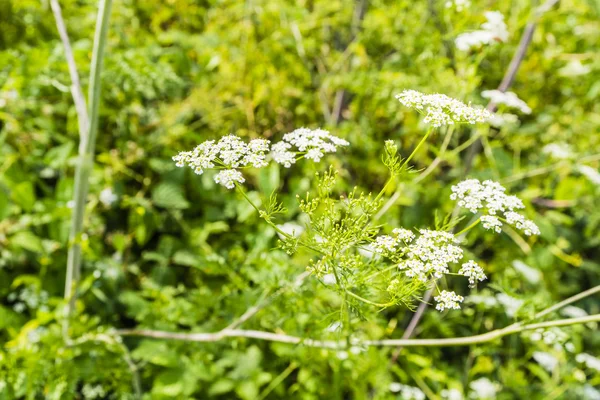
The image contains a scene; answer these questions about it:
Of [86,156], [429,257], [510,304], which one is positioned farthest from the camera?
[510,304]

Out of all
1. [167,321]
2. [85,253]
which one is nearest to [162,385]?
[167,321]

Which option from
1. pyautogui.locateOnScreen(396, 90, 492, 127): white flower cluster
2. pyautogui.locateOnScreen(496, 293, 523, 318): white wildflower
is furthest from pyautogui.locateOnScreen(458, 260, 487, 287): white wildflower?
pyautogui.locateOnScreen(496, 293, 523, 318): white wildflower

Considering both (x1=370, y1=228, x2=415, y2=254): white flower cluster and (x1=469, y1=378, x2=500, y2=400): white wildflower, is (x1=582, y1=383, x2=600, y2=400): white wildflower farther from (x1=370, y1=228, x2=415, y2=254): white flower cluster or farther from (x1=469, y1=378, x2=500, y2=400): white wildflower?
(x1=370, y1=228, x2=415, y2=254): white flower cluster

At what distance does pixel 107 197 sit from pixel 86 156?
2.19 feet

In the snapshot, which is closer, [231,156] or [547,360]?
[231,156]

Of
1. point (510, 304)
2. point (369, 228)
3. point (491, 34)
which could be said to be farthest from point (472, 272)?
point (491, 34)

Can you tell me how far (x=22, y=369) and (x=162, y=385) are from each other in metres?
0.50

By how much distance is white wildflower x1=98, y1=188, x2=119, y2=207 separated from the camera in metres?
2.40

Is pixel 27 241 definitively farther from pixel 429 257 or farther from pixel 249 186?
pixel 429 257

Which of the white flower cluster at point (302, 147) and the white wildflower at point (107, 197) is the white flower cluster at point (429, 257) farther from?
the white wildflower at point (107, 197)

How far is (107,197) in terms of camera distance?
94.7 inches

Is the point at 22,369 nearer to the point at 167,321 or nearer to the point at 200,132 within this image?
the point at 167,321

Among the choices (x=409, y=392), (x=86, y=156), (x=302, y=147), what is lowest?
(x=409, y=392)

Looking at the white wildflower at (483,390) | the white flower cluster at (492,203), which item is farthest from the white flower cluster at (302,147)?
the white wildflower at (483,390)
